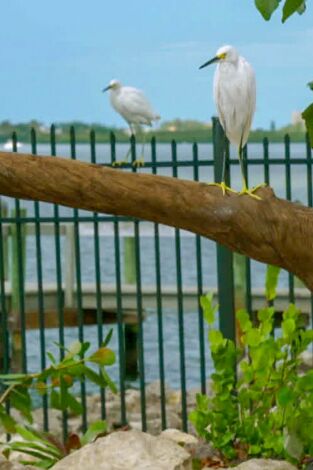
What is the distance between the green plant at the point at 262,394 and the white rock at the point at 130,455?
0.71 m

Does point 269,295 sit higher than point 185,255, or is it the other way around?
point 269,295

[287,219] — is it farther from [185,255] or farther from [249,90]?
[185,255]

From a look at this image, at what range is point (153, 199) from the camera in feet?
20.0

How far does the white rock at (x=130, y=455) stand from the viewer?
7.07 metres

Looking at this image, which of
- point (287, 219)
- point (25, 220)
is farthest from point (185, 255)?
point (287, 219)

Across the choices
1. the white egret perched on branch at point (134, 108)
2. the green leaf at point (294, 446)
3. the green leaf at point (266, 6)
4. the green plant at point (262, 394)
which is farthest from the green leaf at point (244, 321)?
the white egret perched on branch at point (134, 108)

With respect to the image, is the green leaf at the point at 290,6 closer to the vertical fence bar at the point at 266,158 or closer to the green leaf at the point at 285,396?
the green leaf at the point at 285,396

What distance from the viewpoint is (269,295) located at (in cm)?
825

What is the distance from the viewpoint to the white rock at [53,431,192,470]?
7.07 metres

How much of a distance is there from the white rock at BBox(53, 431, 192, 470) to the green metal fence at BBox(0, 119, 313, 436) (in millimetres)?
1680

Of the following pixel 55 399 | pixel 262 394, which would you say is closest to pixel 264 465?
pixel 262 394

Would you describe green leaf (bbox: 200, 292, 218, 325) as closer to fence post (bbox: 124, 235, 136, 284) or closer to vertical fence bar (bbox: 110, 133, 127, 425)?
vertical fence bar (bbox: 110, 133, 127, 425)

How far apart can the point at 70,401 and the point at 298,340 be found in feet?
5.26

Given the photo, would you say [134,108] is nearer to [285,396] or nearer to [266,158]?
[266,158]
